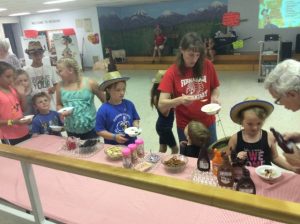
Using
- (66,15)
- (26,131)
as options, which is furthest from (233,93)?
(66,15)

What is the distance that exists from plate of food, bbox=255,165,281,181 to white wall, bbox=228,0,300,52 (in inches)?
360

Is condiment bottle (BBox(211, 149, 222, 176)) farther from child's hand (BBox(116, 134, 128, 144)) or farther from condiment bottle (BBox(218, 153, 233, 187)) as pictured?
child's hand (BBox(116, 134, 128, 144))

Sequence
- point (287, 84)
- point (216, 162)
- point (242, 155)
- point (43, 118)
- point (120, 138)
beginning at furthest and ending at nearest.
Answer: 1. point (43, 118)
2. point (120, 138)
3. point (242, 155)
4. point (216, 162)
5. point (287, 84)

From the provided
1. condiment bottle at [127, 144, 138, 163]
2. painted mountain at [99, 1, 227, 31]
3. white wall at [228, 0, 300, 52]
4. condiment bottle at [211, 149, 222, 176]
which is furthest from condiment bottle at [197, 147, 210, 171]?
painted mountain at [99, 1, 227, 31]

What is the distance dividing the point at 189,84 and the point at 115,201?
1125 mm

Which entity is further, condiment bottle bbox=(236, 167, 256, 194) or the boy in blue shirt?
the boy in blue shirt

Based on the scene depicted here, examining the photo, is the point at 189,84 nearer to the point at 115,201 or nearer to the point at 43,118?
the point at 115,201

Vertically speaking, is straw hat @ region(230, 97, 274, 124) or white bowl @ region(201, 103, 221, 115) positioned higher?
straw hat @ region(230, 97, 274, 124)

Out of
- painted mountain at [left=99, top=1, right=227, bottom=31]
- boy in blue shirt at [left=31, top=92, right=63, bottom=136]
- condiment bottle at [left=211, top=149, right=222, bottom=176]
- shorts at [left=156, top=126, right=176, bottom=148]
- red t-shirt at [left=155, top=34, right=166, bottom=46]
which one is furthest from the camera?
red t-shirt at [left=155, top=34, right=166, bottom=46]

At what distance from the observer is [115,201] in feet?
5.33

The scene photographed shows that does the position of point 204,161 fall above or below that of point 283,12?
below

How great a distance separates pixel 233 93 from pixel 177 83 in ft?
14.2

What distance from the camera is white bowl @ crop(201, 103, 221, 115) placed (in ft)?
7.17

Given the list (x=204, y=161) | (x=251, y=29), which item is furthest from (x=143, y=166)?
(x=251, y=29)
